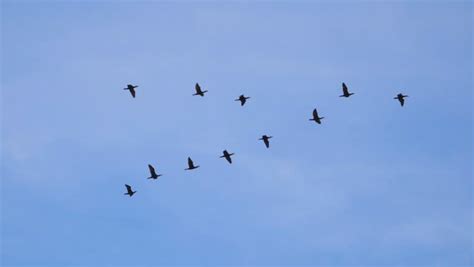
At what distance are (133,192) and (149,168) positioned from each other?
4565mm

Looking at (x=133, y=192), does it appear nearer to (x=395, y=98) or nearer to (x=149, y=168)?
(x=149, y=168)

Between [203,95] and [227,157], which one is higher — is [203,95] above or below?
above

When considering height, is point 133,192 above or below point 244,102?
below

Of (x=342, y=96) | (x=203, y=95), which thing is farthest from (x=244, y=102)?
(x=342, y=96)

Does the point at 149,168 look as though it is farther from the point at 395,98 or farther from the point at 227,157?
the point at 395,98

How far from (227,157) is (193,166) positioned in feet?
19.8

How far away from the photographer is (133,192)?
5389 inches

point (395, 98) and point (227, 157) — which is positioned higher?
point (395, 98)

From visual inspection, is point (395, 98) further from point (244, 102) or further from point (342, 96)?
point (244, 102)

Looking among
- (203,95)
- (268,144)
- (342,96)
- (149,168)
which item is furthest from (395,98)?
(149,168)

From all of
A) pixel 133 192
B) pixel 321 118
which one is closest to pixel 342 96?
pixel 321 118

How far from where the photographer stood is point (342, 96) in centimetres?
13650

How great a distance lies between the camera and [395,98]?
141 m

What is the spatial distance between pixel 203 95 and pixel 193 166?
37.6ft
